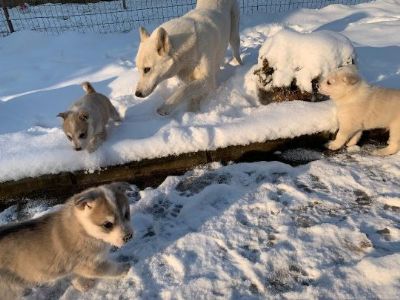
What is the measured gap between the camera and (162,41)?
15.1 feet

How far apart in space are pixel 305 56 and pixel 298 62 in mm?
105

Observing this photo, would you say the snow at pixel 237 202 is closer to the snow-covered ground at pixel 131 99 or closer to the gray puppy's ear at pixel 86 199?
the snow-covered ground at pixel 131 99

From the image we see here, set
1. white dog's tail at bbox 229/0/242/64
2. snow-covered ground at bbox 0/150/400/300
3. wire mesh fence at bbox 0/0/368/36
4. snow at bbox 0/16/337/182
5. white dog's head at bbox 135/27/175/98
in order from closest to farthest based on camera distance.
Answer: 1. snow-covered ground at bbox 0/150/400/300
2. snow at bbox 0/16/337/182
3. white dog's head at bbox 135/27/175/98
4. white dog's tail at bbox 229/0/242/64
5. wire mesh fence at bbox 0/0/368/36

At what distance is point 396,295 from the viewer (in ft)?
8.95

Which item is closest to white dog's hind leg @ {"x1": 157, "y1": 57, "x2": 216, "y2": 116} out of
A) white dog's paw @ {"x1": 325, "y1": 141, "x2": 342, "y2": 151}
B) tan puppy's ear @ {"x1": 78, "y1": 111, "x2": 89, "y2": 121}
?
tan puppy's ear @ {"x1": 78, "y1": 111, "x2": 89, "y2": 121}

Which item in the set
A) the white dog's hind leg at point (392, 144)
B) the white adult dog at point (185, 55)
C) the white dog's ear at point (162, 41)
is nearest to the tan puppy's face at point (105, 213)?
the white adult dog at point (185, 55)

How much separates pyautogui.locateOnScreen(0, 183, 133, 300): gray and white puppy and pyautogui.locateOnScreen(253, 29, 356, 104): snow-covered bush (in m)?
2.55

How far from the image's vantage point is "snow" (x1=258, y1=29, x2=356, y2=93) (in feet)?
14.8

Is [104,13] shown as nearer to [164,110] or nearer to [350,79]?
[164,110]

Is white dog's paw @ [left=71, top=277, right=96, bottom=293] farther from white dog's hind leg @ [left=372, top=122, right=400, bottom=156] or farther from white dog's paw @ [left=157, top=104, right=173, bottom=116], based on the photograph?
white dog's hind leg @ [left=372, top=122, right=400, bottom=156]

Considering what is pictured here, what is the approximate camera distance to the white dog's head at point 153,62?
464 cm

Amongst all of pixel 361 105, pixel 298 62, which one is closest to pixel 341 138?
pixel 361 105

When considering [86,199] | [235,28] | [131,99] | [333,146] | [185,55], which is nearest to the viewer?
[86,199]

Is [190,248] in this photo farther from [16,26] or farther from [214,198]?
[16,26]
